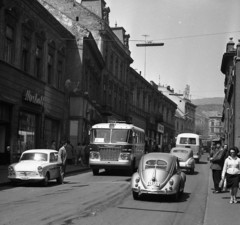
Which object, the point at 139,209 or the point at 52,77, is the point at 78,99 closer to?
the point at 52,77

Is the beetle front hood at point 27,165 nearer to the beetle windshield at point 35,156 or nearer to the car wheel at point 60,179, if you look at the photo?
the beetle windshield at point 35,156

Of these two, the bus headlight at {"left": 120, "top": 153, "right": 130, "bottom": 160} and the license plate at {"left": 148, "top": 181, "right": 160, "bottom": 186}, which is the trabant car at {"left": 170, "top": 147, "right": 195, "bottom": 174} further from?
the license plate at {"left": 148, "top": 181, "right": 160, "bottom": 186}

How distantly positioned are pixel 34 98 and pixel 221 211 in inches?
721

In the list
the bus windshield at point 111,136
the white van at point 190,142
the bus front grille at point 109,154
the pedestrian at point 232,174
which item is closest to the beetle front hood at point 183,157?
the bus windshield at point 111,136

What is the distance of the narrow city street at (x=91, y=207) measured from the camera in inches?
378

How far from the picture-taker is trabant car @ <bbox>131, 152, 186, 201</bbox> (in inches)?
524

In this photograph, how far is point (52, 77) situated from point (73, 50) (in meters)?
5.07

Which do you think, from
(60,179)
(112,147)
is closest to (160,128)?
(112,147)

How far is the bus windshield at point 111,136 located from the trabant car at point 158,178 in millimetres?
9082

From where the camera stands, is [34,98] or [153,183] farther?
[34,98]

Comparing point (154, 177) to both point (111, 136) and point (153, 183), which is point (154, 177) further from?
point (111, 136)

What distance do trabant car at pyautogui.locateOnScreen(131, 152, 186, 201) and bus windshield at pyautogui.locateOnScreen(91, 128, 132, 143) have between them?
9.08 metres

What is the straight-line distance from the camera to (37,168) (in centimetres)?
1714

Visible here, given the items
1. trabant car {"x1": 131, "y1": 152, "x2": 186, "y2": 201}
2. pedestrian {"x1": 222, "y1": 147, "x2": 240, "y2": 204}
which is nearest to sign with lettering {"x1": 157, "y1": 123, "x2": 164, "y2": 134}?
trabant car {"x1": 131, "y1": 152, "x2": 186, "y2": 201}
